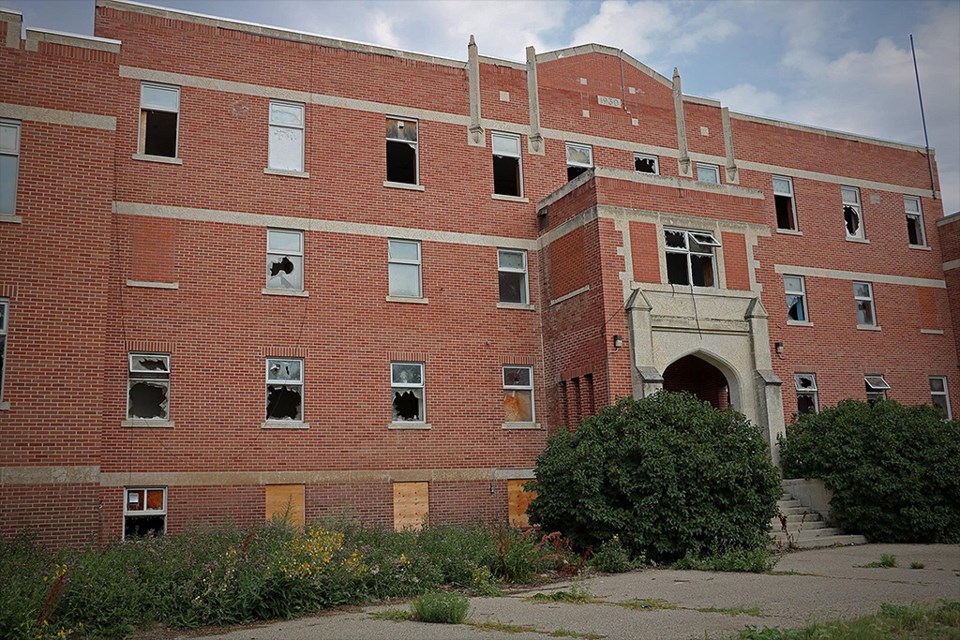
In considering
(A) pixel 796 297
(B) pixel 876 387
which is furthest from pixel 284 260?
(B) pixel 876 387

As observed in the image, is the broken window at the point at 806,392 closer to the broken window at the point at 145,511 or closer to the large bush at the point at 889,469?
the large bush at the point at 889,469

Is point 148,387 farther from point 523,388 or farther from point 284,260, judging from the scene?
point 523,388

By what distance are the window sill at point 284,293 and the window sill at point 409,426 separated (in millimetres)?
3775

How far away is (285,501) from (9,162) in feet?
30.2

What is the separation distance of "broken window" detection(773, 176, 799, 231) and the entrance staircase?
1051cm

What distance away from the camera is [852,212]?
2995 centimetres

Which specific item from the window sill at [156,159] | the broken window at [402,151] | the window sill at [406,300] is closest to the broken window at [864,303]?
the window sill at [406,300]

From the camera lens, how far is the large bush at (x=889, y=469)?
18953 mm

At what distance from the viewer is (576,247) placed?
73.6 ft

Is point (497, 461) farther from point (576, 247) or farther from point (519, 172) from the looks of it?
point (519, 172)

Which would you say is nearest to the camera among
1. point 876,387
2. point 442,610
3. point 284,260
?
point 442,610

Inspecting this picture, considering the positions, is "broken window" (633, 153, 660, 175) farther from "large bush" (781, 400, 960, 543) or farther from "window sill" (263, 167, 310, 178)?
"window sill" (263, 167, 310, 178)

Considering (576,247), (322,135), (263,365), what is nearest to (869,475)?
(576,247)

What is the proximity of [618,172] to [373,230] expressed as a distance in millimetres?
6297
